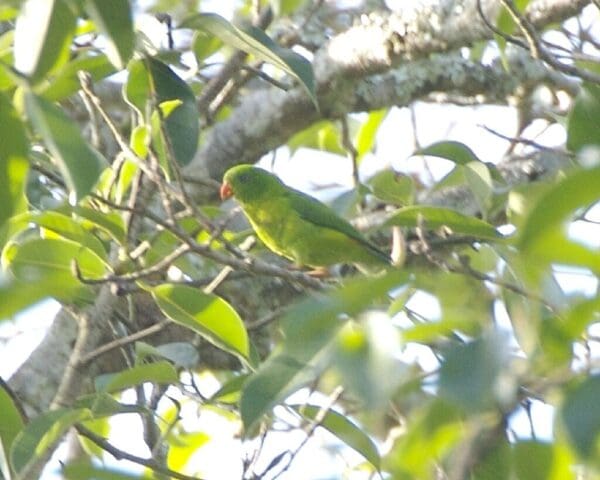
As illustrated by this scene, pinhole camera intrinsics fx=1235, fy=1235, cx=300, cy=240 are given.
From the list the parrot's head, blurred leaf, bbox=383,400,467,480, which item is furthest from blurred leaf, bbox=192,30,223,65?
blurred leaf, bbox=383,400,467,480

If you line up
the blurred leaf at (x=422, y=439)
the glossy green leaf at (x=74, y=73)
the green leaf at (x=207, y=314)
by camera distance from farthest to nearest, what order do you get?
the glossy green leaf at (x=74, y=73) → the green leaf at (x=207, y=314) → the blurred leaf at (x=422, y=439)

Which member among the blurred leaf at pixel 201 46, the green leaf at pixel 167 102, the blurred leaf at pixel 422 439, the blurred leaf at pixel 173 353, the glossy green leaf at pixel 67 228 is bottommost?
the blurred leaf at pixel 173 353

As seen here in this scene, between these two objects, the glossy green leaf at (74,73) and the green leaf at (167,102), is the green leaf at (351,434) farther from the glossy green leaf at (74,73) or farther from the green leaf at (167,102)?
the glossy green leaf at (74,73)

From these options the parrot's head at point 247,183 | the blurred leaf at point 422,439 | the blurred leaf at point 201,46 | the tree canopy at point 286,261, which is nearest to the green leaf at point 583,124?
the tree canopy at point 286,261

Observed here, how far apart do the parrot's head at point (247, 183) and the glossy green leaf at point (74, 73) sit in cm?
72

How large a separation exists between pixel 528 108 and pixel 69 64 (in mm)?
1634

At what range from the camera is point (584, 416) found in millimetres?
849

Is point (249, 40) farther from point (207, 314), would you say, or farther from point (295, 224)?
point (295, 224)

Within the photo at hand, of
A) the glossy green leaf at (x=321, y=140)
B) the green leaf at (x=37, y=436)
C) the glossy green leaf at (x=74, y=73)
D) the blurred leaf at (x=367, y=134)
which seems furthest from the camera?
the glossy green leaf at (x=321, y=140)

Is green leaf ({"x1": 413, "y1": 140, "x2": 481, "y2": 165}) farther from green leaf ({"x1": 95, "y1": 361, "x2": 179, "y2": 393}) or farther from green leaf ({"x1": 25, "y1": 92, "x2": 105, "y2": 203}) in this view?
green leaf ({"x1": 25, "y1": 92, "x2": 105, "y2": 203})

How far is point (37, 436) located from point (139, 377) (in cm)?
30

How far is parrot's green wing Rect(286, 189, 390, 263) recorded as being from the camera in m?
2.96

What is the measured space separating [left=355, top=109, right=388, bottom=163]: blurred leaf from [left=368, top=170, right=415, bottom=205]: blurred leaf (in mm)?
899

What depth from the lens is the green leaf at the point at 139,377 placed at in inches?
82.6
